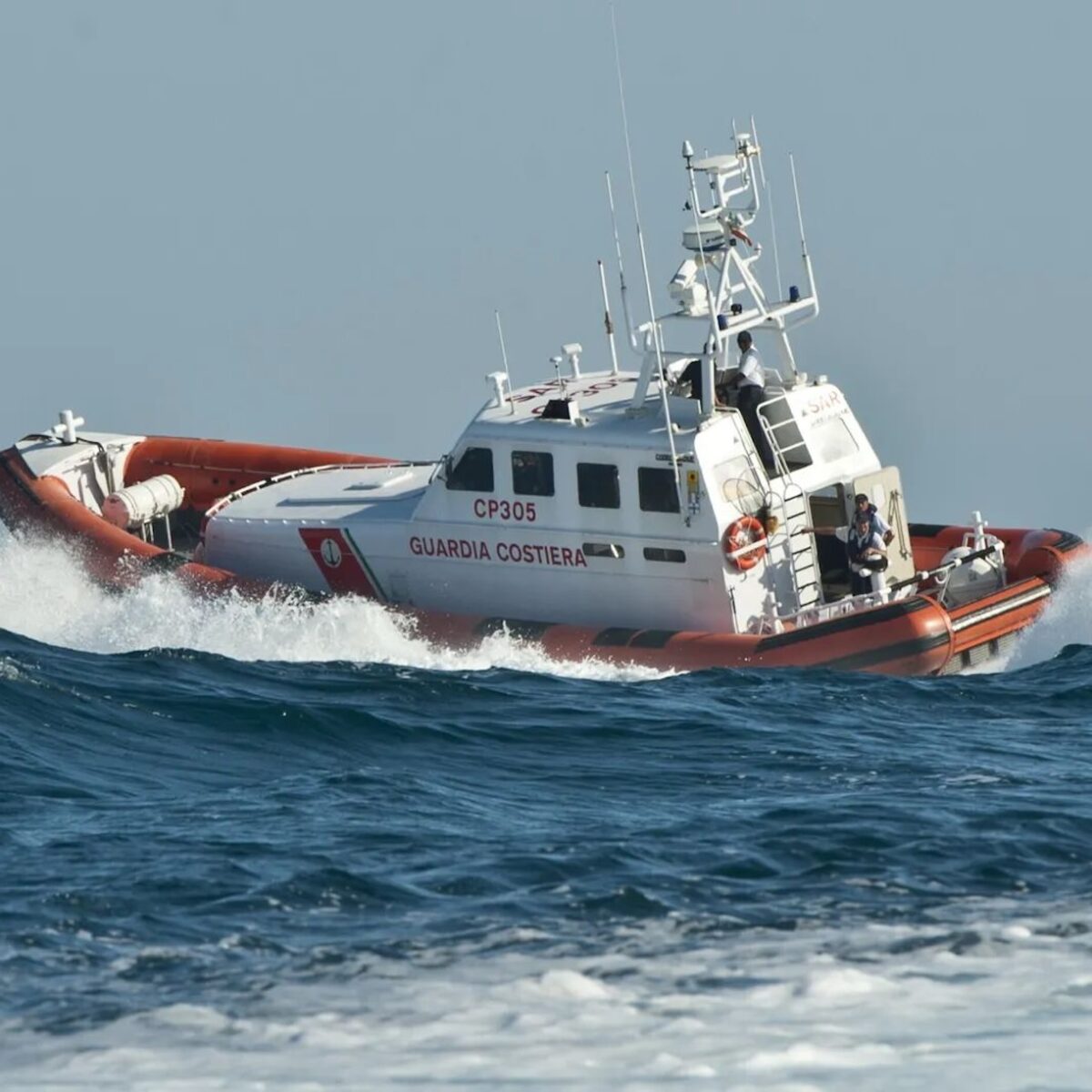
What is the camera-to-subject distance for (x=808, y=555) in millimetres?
13664

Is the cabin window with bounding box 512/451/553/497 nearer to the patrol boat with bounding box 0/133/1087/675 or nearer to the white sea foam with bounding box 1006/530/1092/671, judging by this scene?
the patrol boat with bounding box 0/133/1087/675

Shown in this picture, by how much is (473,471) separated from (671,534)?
4.57 ft

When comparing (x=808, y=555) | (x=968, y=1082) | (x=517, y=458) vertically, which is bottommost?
(x=968, y=1082)

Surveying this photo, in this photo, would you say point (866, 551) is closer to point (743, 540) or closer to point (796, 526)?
point (796, 526)

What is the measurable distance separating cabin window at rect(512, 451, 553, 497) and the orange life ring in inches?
46.3

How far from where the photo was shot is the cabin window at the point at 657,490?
43.3ft

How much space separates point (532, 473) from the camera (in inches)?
535

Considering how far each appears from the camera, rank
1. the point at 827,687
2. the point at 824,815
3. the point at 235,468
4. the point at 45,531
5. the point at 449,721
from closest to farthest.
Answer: the point at 824,815 < the point at 449,721 < the point at 827,687 < the point at 45,531 < the point at 235,468

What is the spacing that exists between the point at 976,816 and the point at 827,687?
123 inches

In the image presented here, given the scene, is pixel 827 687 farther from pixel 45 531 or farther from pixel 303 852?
pixel 45 531

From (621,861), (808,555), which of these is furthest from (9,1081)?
(808,555)

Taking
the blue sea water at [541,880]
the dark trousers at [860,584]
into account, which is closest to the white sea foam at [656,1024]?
the blue sea water at [541,880]

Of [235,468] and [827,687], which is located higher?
[235,468]

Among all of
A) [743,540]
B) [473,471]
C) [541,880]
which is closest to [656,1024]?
[541,880]
